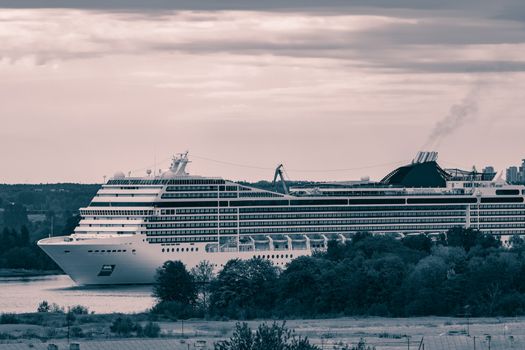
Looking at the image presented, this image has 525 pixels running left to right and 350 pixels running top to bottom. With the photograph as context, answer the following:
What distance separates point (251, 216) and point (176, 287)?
42464 mm

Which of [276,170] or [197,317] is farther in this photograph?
[276,170]

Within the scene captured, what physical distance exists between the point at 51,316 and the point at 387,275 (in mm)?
20660

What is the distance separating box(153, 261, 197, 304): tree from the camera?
118 metres

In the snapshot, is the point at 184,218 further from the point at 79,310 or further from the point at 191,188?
the point at 79,310

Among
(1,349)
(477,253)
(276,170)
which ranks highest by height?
(276,170)

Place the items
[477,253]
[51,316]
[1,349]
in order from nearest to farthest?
[1,349] → [51,316] → [477,253]

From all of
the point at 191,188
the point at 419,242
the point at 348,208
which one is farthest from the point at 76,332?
the point at 348,208

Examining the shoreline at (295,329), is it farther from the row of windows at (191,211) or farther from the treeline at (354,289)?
the row of windows at (191,211)

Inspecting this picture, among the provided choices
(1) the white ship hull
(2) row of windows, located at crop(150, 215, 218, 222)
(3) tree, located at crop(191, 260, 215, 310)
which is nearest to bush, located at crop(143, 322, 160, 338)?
(3) tree, located at crop(191, 260, 215, 310)

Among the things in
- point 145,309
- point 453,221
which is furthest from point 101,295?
point 453,221

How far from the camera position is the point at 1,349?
282 ft

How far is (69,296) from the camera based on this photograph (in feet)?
433

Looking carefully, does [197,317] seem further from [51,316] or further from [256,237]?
[256,237]

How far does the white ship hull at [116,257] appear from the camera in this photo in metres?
146
